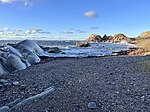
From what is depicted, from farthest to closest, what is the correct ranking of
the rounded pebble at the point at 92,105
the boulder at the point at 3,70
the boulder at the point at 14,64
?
1. the boulder at the point at 14,64
2. the boulder at the point at 3,70
3. the rounded pebble at the point at 92,105

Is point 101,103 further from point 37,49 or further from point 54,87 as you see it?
point 37,49

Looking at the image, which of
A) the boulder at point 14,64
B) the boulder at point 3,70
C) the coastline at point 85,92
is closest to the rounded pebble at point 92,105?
the coastline at point 85,92

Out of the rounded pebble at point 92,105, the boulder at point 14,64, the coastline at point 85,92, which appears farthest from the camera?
the boulder at point 14,64

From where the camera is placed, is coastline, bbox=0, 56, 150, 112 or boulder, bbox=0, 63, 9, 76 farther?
boulder, bbox=0, 63, 9, 76

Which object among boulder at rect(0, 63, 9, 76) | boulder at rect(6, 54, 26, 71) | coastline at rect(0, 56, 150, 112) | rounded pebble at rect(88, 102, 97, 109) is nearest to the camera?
rounded pebble at rect(88, 102, 97, 109)

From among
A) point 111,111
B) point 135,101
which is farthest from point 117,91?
point 111,111

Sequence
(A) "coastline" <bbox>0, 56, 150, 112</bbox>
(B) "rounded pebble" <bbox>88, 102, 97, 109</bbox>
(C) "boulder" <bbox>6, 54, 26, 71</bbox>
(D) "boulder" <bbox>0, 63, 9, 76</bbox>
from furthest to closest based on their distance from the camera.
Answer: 1. (C) "boulder" <bbox>6, 54, 26, 71</bbox>
2. (D) "boulder" <bbox>0, 63, 9, 76</bbox>
3. (A) "coastline" <bbox>0, 56, 150, 112</bbox>
4. (B) "rounded pebble" <bbox>88, 102, 97, 109</bbox>

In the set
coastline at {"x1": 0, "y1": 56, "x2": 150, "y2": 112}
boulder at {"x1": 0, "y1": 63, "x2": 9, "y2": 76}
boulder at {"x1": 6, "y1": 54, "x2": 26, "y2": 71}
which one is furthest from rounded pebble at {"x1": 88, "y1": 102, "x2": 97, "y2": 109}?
boulder at {"x1": 6, "y1": 54, "x2": 26, "y2": 71}

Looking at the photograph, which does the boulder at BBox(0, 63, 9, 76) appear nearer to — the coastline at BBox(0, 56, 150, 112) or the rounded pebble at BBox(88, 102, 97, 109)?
the coastline at BBox(0, 56, 150, 112)

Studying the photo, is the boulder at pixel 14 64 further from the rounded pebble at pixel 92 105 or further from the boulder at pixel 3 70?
the rounded pebble at pixel 92 105

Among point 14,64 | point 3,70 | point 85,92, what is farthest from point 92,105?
point 14,64

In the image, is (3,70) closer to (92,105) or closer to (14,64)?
(14,64)

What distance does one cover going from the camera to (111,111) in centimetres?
719

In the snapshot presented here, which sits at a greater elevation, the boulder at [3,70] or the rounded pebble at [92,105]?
the rounded pebble at [92,105]
